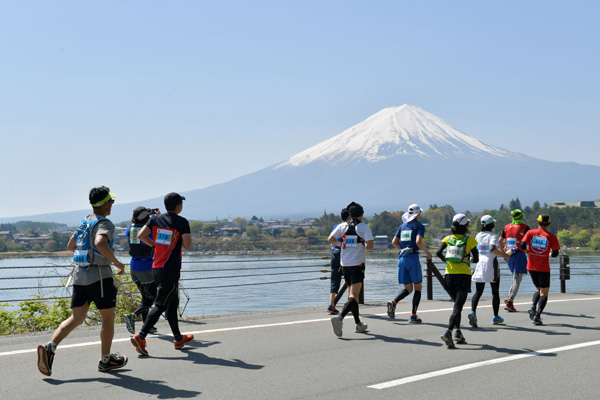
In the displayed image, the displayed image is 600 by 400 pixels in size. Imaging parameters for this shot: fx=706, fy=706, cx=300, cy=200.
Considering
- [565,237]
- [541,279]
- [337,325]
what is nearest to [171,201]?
[337,325]

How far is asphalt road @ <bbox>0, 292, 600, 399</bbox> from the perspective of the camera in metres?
6.12

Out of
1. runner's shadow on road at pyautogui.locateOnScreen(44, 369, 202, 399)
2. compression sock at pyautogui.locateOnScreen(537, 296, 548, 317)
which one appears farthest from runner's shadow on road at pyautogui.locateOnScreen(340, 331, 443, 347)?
runner's shadow on road at pyautogui.locateOnScreen(44, 369, 202, 399)

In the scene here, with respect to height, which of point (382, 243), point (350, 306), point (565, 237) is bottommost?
point (382, 243)

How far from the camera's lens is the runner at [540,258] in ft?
34.3

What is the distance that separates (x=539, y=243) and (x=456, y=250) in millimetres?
2456

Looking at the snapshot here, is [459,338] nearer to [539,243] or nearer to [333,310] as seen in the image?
[539,243]

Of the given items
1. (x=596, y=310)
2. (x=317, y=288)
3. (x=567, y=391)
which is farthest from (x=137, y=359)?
(x=317, y=288)

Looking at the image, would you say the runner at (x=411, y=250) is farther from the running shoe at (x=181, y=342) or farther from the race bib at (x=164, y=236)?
the race bib at (x=164, y=236)

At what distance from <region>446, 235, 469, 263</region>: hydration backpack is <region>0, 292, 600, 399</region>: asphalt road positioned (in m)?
1.06

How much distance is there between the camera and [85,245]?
22.2 ft

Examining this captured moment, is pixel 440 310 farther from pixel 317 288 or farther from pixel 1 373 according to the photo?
pixel 317 288

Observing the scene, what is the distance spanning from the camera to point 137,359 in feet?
24.9

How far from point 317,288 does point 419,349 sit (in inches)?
2117

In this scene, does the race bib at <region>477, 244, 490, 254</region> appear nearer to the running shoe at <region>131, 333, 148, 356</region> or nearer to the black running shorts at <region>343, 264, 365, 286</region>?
the black running shorts at <region>343, 264, 365, 286</region>
